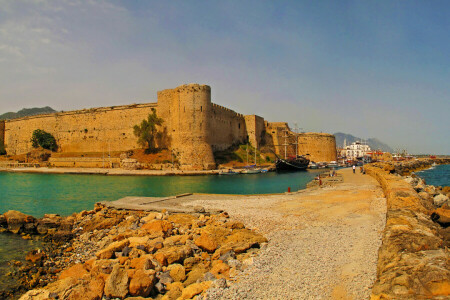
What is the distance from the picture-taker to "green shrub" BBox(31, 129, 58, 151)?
45.2 metres

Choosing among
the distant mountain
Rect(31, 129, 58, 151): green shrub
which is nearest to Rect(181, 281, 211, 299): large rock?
Rect(31, 129, 58, 151): green shrub

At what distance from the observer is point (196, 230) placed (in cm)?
713

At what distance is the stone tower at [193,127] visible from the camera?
3372cm

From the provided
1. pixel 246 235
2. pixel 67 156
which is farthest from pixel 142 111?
pixel 246 235

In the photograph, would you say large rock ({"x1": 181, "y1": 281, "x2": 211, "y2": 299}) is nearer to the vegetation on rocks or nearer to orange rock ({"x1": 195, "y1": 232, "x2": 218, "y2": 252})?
orange rock ({"x1": 195, "y1": 232, "x2": 218, "y2": 252})

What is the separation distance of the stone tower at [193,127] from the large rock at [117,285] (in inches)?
1121

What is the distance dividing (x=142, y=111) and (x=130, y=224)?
3206cm

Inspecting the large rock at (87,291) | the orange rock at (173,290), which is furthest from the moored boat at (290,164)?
Answer: the large rock at (87,291)

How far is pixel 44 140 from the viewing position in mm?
45375

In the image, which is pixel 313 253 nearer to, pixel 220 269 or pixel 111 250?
pixel 220 269

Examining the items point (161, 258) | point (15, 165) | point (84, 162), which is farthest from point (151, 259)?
point (15, 165)

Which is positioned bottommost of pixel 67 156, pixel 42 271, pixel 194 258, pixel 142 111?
pixel 42 271

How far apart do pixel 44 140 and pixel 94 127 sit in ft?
29.8

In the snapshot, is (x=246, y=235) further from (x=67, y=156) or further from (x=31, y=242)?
(x=67, y=156)
